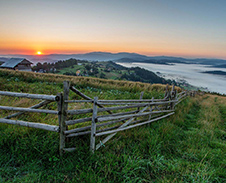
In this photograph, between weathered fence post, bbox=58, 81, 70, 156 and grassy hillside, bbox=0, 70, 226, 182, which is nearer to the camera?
grassy hillside, bbox=0, 70, 226, 182

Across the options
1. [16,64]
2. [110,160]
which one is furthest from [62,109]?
[16,64]

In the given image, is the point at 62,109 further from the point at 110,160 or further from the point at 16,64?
the point at 16,64

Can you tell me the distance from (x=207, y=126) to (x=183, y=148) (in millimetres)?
2784

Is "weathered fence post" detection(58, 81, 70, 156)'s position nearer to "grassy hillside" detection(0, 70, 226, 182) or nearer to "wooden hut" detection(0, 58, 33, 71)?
"grassy hillside" detection(0, 70, 226, 182)

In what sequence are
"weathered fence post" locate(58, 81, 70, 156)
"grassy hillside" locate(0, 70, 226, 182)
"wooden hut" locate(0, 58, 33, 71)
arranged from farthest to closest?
"wooden hut" locate(0, 58, 33, 71)
"weathered fence post" locate(58, 81, 70, 156)
"grassy hillside" locate(0, 70, 226, 182)

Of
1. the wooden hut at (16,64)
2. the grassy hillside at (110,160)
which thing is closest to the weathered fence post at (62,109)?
the grassy hillside at (110,160)

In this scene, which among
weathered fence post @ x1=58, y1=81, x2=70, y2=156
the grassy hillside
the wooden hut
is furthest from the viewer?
the wooden hut

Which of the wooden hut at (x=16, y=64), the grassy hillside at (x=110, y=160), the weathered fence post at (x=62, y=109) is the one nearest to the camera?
the grassy hillside at (x=110, y=160)

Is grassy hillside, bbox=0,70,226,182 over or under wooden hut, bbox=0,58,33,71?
under

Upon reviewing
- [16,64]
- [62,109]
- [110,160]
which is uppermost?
[16,64]

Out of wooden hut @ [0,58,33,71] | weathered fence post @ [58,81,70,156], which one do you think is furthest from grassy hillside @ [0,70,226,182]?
wooden hut @ [0,58,33,71]

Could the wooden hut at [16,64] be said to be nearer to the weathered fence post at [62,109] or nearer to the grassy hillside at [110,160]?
the grassy hillside at [110,160]

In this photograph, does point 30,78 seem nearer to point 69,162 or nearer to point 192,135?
point 69,162

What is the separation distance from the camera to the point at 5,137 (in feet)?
9.70
